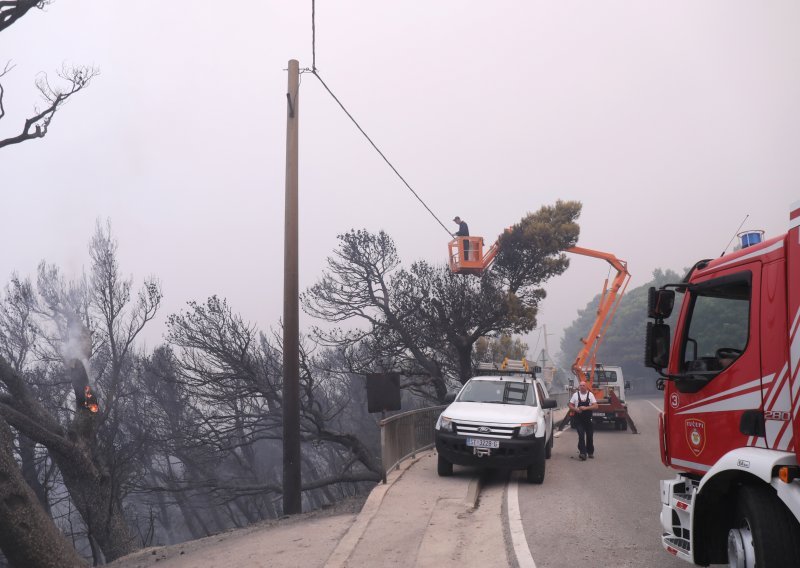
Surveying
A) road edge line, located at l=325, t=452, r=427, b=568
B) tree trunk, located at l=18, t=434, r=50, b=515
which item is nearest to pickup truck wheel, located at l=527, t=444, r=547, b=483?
road edge line, located at l=325, t=452, r=427, b=568

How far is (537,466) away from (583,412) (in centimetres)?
349

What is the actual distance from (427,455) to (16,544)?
25.4ft

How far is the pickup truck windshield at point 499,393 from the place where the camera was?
12.1m

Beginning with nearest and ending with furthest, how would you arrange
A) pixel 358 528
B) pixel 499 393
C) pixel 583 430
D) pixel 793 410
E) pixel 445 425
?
pixel 793 410 → pixel 358 528 → pixel 445 425 → pixel 499 393 → pixel 583 430

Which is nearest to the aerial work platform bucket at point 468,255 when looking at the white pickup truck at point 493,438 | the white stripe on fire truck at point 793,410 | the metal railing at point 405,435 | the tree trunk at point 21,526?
the metal railing at point 405,435

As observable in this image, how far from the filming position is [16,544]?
372 inches

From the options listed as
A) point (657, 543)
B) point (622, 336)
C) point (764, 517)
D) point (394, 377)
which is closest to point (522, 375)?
point (394, 377)

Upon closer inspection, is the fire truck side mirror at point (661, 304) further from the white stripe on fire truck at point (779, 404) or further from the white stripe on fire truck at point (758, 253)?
the white stripe on fire truck at point (779, 404)

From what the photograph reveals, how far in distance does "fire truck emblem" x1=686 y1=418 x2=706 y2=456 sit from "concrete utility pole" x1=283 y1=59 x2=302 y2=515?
257 inches

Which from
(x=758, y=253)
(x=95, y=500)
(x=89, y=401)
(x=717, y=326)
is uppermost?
(x=758, y=253)

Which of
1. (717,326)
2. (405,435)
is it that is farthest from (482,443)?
(717,326)

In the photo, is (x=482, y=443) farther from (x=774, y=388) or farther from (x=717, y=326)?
(x=774, y=388)

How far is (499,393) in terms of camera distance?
484 inches

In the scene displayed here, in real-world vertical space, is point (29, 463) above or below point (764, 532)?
below
